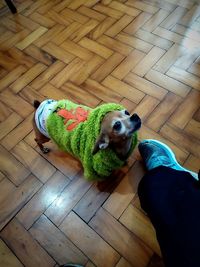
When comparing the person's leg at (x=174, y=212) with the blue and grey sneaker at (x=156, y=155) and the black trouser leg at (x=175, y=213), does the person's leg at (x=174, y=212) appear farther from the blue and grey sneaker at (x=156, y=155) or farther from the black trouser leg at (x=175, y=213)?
the blue and grey sneaker at (x=156, y=155)

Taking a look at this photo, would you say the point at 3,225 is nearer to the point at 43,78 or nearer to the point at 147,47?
the point at 43,78

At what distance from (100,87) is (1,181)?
70 centimetres

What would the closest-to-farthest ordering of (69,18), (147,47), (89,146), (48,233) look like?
(89,146) < (48,233) < (147,47) < (69,18)

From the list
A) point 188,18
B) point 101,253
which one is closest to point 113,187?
point 101,253

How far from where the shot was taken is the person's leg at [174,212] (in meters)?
0.62

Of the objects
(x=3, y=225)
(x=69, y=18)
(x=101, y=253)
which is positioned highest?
(x=69, y=18)

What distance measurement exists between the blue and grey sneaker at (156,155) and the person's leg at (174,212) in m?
0.11

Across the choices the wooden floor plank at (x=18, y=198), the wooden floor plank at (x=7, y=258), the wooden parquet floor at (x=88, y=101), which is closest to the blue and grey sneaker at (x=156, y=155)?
the wooden parquet floor at (x=88, y=101)

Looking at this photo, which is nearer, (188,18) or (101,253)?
(101,253)

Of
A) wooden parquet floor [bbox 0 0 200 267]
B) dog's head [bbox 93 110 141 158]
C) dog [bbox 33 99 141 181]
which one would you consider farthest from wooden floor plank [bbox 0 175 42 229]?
dog's head [bbox 93 110 141 158]

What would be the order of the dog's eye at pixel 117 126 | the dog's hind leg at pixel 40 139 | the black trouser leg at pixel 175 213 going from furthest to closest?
the dog's hind leg at pixel 40 139 < the dog's eye at pixel 117 126 < the black trouser leg at pixel 175 213

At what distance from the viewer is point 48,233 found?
3.36 ft

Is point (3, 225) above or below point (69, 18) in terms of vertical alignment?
below

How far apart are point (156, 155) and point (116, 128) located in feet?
1.07
